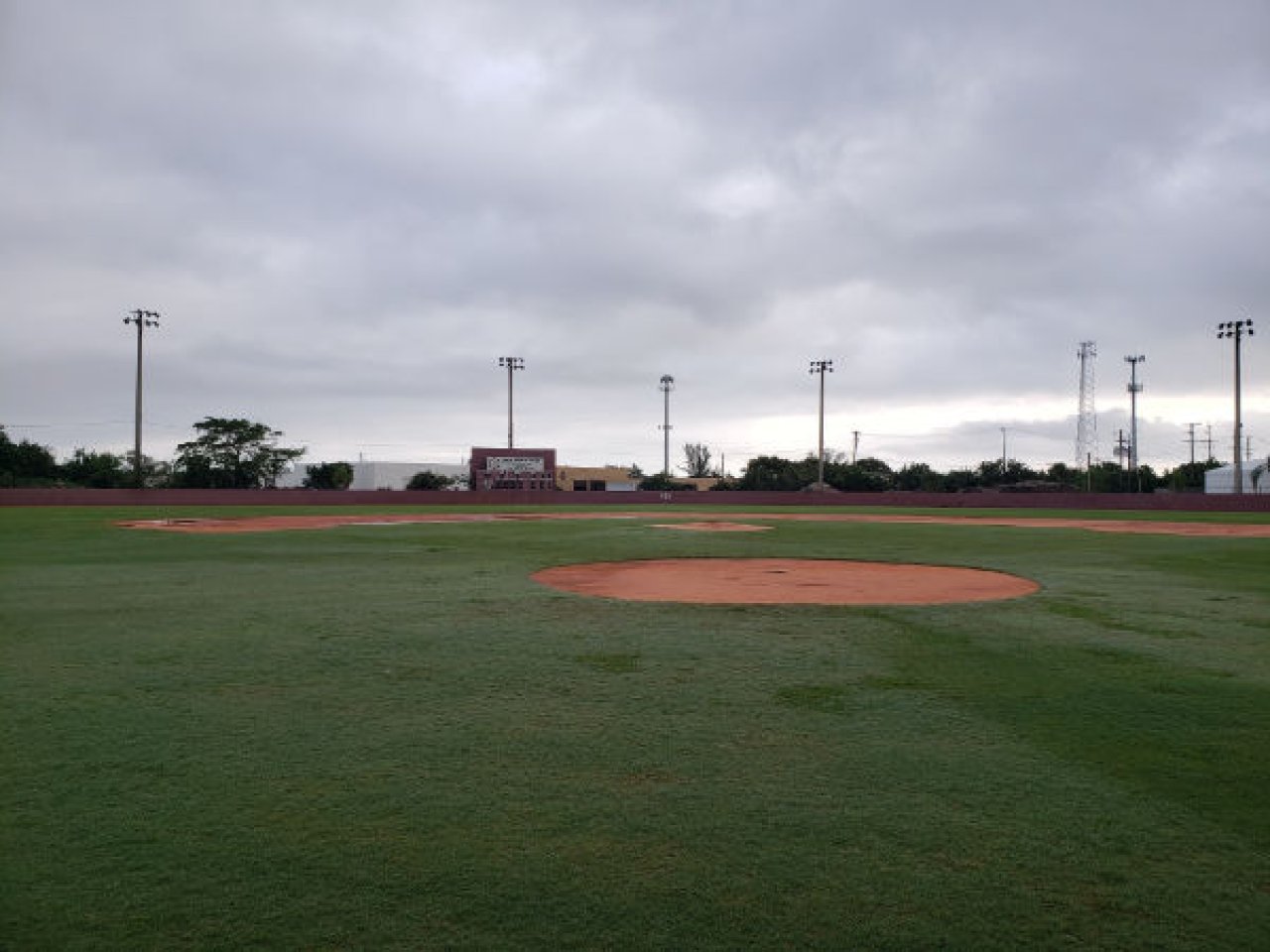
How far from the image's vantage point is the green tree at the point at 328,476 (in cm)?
7950

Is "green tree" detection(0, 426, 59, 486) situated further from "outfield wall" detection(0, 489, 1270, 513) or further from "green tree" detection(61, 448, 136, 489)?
"outfield wall" detection(0, 489, 1270, 513)

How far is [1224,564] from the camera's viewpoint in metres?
14.5

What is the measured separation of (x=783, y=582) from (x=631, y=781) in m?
8.29

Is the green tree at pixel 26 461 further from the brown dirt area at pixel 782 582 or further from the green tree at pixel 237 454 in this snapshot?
the brown dirt area at pixel 782 582

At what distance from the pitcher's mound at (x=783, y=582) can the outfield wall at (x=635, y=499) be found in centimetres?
3622

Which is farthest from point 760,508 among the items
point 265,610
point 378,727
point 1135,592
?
point 378,727

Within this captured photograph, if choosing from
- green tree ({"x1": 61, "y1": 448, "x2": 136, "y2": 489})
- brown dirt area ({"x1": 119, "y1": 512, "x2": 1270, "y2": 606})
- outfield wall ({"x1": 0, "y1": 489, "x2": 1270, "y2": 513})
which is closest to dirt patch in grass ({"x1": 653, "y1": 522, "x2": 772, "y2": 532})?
brown dirt area ({"x1": 119, "y1": 512, "x2": 1270, "y2": 606})

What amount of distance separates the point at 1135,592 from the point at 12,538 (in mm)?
23285

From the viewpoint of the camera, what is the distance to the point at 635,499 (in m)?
61.7

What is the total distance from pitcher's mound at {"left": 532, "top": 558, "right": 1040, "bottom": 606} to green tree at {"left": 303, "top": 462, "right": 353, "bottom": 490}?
231ft

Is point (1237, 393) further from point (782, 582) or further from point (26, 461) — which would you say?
point (26, 461)

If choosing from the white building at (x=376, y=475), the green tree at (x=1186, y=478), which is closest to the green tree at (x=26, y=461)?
the white building at (x=376, y=475)

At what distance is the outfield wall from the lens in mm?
41906

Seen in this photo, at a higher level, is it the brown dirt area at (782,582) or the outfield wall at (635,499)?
the outfield wall at (635,499)
